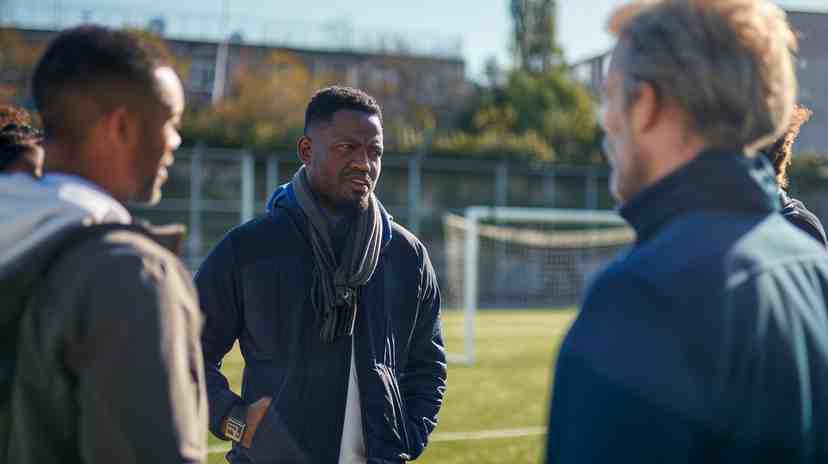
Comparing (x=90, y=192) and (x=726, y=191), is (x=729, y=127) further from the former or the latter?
(x=90, y=192)

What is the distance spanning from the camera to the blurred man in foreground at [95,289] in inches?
69.7

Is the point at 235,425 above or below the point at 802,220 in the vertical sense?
below

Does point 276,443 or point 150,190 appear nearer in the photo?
point 150,190

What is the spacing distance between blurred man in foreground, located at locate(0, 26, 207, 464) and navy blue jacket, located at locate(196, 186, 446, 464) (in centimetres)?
119

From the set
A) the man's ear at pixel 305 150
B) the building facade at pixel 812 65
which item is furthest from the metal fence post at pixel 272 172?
the man's ear at pixel 305 150

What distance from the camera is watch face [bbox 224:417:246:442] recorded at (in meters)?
3.18

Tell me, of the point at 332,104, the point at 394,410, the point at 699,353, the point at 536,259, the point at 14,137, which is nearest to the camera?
the point at 699,353

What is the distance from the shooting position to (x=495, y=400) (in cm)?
1080

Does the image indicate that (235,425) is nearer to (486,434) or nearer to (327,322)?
(327,322)

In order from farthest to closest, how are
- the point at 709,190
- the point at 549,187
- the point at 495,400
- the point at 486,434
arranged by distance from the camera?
the point at 549,187, the point at 495,400, the point at 486,434, the point at 709,190

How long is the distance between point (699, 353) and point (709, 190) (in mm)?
331

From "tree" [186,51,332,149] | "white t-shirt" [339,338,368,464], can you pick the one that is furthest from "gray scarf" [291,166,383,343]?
"tree" [186,51,332,149]

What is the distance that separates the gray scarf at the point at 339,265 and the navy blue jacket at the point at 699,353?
1.59m

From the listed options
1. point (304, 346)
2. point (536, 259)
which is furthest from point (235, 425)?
point (536, 259)
